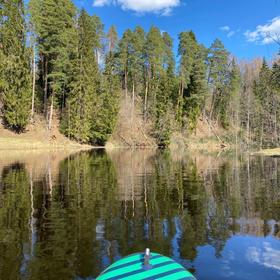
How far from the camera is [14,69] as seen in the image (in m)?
44.2

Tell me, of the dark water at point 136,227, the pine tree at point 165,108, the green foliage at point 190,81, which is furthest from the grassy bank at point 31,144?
the dark water at point 136,227

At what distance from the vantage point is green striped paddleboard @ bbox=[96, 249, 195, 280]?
4164mm

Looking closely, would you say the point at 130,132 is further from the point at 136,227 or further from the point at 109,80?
the point at 136,227

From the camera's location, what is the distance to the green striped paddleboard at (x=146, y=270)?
4.16 m

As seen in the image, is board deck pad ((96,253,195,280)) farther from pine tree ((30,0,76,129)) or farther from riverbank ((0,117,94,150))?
pine tree ((30,0,76,129))

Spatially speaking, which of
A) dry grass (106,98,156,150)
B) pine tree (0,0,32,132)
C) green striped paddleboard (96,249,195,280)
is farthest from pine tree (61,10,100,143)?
green striped paddleboard (96,249,195,280)

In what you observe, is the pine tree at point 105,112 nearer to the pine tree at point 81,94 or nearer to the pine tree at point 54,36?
the pine tree at point 81,94

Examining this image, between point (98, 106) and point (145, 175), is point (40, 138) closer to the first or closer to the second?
point (98, 106)

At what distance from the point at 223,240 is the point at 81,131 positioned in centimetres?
4393

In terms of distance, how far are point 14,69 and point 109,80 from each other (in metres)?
19.6

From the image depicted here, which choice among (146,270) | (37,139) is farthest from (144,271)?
(37,139)

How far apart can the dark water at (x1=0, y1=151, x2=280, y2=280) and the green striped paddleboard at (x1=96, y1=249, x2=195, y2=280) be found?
1409 millimetres

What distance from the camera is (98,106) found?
56.0 meters

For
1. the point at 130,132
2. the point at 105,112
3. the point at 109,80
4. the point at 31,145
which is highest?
the point at 109,80
